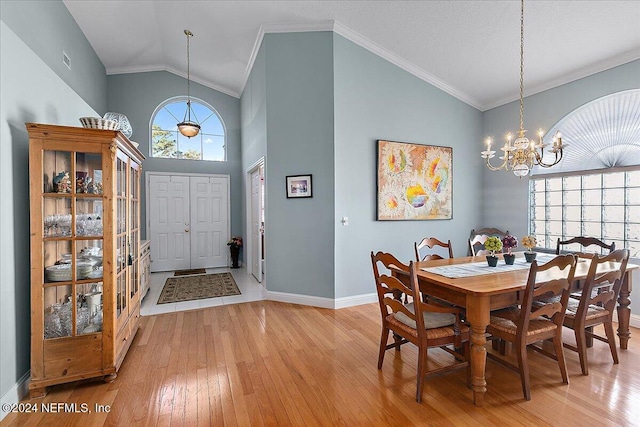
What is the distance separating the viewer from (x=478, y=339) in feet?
6.46

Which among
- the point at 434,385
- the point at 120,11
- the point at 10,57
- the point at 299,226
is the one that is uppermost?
the point at 120,11

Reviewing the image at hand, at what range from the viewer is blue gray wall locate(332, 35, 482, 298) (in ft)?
12.9

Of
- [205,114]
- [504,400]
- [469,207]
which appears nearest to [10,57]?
[504,400]

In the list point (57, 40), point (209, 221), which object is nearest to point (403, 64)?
point (57, 40)

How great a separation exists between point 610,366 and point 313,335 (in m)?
2.57

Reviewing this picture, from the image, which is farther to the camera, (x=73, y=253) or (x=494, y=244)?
(x=494, y=244)

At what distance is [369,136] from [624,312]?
128 inches

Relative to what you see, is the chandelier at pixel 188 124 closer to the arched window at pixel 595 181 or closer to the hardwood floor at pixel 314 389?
the hardwood floor at pixel 314 389

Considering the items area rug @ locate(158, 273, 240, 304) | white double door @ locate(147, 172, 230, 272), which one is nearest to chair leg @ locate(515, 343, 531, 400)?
area rug @ locate(158, 273, 240, 304)

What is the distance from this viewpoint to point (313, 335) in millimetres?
3098

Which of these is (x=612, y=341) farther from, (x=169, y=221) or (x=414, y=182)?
(x=169, y=221)

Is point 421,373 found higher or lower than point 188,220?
lower

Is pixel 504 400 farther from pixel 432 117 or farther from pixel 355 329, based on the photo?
pixel 432 117

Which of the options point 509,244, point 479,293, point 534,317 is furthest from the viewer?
point 509,244
